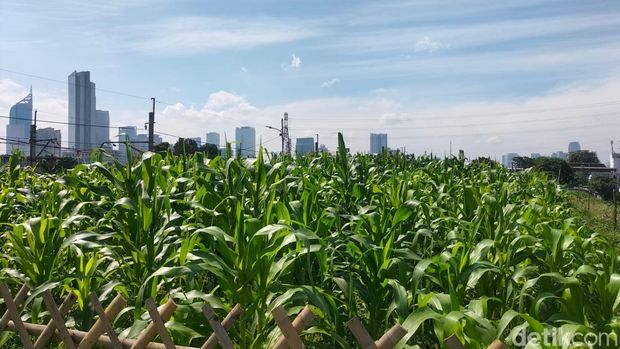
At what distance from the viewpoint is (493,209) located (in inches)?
124

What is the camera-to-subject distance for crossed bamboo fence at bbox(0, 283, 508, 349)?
56.3 inches

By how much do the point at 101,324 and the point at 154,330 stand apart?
0.28 metres

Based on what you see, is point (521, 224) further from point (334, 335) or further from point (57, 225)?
point (57, 225)

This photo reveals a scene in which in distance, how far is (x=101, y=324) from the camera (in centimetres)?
195

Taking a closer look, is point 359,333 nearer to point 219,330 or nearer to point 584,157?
point 219,330

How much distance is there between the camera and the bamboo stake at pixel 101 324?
1.95 meters

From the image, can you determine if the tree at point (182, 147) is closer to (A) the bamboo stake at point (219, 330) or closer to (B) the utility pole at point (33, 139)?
(A) the bamboo stake at point (219, 330)

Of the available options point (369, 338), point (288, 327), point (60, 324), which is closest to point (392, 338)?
point (369, 338)

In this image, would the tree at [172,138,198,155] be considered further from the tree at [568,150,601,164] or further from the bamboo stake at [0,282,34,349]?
the tree at [568,150,601,164]

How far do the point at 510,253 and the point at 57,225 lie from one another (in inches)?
116

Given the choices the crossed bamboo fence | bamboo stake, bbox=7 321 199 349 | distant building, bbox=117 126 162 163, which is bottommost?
bamboo stake, bbox=7 321 199 349

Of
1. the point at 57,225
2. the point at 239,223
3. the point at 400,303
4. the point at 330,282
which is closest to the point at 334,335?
the point at 400,303

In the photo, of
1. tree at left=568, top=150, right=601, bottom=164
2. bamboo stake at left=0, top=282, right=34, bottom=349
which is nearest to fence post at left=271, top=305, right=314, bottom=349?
bamboo stake at left=0, top=282, right=34, bottom=349

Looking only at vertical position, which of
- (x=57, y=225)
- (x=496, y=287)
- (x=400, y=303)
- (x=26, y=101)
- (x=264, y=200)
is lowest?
(x=496, y=287)
